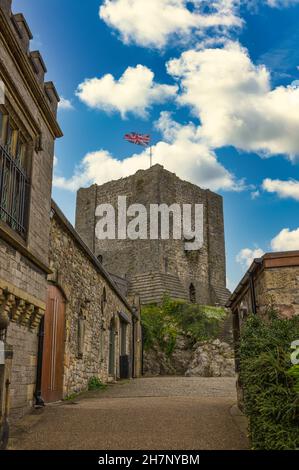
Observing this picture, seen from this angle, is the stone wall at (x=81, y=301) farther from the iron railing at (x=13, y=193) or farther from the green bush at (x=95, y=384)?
the iron railing at (x=13, y=193)

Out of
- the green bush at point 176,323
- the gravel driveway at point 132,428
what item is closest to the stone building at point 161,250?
the green bush at point 176,323

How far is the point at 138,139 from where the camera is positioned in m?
32.2

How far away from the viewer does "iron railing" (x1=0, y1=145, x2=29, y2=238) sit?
641 cm

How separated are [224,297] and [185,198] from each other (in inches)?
311

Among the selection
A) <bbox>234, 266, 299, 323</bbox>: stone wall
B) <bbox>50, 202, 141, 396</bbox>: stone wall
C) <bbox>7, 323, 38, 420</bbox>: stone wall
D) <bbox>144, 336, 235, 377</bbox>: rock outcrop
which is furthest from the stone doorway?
<bbox>234, 266, 299, 323</bbox>: stone wall

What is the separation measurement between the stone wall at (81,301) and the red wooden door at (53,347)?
0.81ft

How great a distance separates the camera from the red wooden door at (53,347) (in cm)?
868

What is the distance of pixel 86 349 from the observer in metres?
12.0

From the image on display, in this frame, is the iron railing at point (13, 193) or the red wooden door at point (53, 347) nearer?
the iron railing at point (13, 193)

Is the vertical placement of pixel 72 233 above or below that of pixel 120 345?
above

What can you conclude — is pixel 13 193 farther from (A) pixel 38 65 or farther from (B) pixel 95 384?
(B) pixel 95 384
